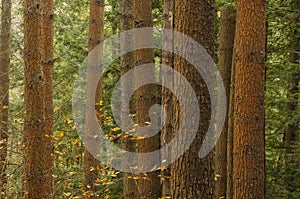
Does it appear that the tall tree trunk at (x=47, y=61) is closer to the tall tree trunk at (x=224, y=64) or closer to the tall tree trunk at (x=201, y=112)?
the tall tree trunk at (x=201, y=112)

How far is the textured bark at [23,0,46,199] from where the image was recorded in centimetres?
709

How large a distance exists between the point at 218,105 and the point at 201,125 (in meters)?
7.41

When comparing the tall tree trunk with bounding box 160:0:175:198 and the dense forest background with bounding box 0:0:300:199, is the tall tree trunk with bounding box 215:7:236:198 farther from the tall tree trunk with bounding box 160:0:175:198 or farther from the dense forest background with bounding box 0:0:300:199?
the tall tree trunk with bounding box 160:0:175:198

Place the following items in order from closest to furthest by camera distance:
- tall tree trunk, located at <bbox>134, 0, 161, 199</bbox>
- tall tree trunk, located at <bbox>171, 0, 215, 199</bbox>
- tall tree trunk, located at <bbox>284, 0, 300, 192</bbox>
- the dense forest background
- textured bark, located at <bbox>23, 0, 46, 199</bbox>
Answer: tall tree trunk, located at <bbox>171, 0, 215, 199</bbox>, textured bark, located at <bbox>23, 0, 46, 199</bbox>, tall tree trunk, located at <bbox>134, 0, 161, 199</bbox>, tall tree trunk, located at <bbox>284, 0, 300, 192</bbox>, the dense forest background

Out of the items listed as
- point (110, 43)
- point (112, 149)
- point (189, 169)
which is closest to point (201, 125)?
point (189, 169)

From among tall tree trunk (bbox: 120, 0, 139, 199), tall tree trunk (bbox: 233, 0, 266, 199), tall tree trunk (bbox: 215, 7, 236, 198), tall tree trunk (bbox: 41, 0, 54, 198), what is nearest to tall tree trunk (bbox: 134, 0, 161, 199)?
tall tree trunk (bbox: 120, 0, 139, 199)

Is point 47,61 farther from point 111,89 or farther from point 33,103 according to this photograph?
point 111,89

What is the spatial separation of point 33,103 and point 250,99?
11.7 ft

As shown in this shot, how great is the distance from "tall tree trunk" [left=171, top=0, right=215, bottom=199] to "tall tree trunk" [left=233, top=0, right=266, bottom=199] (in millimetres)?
2324

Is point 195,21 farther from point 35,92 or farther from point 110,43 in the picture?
point 110,43

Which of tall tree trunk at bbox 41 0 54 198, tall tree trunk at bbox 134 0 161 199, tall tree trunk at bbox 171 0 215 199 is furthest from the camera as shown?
tall tree trunk at bbox 134 0 161 199

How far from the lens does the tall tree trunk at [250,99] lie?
8.32 m

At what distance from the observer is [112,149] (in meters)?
14.1

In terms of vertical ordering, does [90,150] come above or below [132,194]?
above
